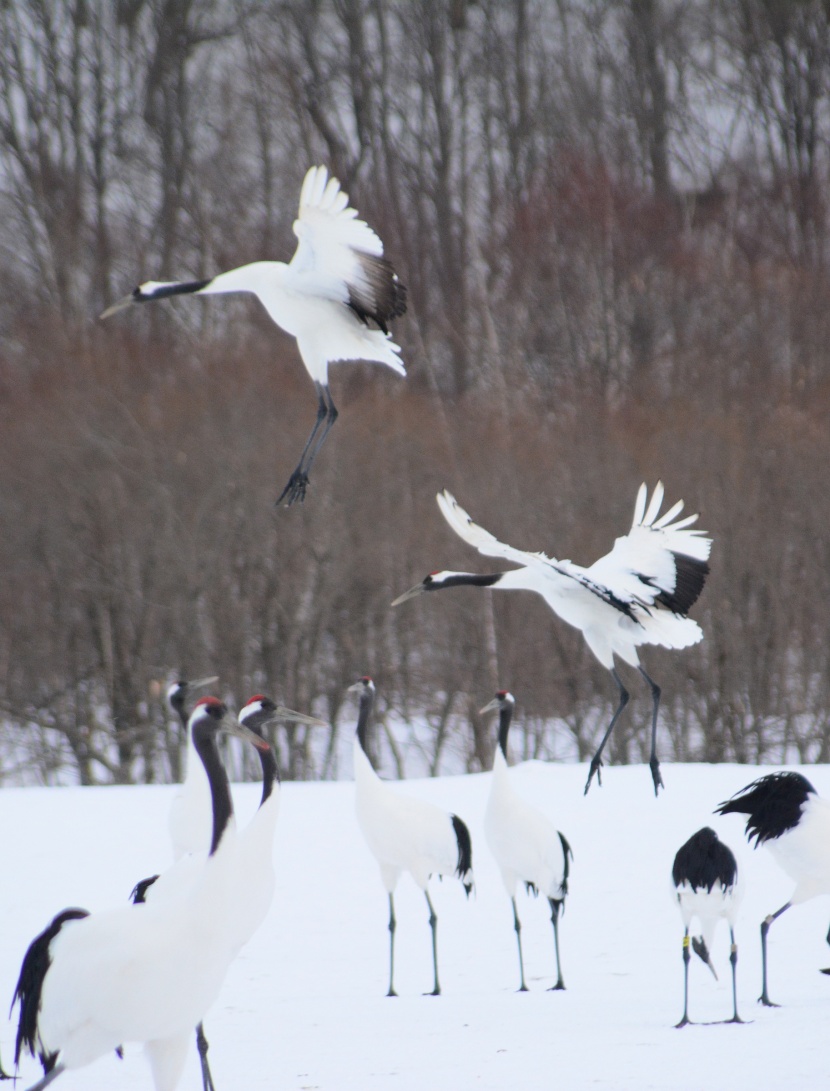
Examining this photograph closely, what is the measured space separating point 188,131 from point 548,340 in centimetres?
464

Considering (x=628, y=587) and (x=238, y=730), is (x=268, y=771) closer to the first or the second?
(x=238, y=730)

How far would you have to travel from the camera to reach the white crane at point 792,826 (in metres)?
6.34

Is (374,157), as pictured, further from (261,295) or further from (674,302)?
(261,295)

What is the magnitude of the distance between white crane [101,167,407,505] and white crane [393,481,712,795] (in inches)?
31.2

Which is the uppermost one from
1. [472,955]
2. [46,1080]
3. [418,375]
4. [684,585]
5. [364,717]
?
[418,375]

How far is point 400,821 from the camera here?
698 cm

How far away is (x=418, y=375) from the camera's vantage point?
628 inches

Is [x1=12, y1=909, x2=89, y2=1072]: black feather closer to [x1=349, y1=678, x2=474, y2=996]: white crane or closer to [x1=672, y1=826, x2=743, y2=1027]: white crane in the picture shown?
[x1=672, y1=826, x2=743, y2=1027]: white crane

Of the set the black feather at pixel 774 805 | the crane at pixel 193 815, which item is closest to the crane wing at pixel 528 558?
the black feather at pixel 774 805

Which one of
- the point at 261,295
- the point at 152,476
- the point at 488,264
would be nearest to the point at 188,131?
the point at 488,264

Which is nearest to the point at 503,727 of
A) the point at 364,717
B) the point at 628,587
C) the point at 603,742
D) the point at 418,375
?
the point at 364,717

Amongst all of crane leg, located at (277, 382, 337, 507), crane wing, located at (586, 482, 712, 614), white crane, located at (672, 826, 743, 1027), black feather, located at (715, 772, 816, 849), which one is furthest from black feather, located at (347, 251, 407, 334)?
black feather, located at (715, 772, 816, 849)

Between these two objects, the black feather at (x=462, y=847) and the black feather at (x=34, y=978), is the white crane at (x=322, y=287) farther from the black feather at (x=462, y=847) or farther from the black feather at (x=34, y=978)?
the black feather at (x=462, y=847)

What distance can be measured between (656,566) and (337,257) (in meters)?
2.08
